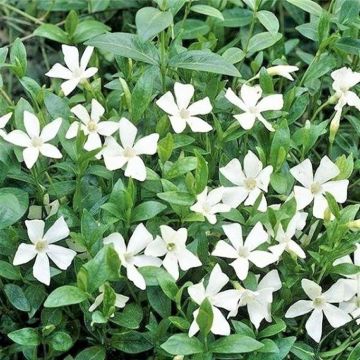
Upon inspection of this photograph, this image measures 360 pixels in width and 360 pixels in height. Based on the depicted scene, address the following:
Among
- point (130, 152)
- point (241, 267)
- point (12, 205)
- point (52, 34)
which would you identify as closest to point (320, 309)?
point (241, 267)

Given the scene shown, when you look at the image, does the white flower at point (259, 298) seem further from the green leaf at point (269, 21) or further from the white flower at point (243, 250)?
the green leaf at point (269, 21)

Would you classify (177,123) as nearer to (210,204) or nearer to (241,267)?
(210,204)

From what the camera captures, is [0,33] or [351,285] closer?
[351,285]

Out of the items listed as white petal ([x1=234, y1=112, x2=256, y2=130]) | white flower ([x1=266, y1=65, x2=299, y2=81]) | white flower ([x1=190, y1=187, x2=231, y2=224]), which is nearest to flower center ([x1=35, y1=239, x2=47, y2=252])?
white flower ([x1=190, y1=187, x2=231, y2=224])

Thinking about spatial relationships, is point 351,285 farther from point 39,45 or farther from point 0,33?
point 0,33

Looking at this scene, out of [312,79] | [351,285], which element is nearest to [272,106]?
[312,79]

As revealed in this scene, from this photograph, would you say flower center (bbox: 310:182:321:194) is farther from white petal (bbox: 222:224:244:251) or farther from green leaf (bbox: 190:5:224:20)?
green leaf (bbox: 190:5:224:20)
